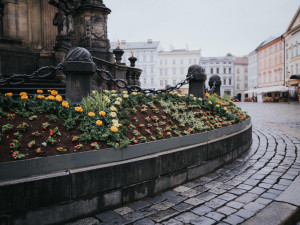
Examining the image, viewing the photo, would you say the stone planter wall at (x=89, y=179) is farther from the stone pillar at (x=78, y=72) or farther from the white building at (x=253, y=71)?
the white building at (x=253, y=71)

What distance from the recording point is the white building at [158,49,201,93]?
2623 inches

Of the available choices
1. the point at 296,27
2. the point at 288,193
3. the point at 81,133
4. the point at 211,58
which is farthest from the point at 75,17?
the point at 211,58

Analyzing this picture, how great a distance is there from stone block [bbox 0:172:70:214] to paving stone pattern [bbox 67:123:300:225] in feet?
1.76

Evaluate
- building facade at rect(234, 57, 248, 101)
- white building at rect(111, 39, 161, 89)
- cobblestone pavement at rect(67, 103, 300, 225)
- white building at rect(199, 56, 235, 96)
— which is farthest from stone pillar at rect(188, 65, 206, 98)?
building facade at rect(234, 57, 248, 101)

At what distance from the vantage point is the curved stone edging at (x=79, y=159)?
2389mm

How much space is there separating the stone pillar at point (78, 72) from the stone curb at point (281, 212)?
119 inches

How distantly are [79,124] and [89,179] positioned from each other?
0.99 m

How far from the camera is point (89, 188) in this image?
8.64ft

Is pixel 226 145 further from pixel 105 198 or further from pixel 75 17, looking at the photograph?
pixel 75 17

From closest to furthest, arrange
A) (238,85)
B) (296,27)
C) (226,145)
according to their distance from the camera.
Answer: (226,145) < (296,27) < (238,85)

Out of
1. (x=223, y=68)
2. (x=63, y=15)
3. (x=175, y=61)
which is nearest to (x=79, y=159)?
(x=63, y=15)

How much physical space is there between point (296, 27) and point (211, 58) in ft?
115

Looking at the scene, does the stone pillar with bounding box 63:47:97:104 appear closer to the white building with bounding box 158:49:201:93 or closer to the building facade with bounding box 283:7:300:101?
the building facade with bounding box 283:7:300:101

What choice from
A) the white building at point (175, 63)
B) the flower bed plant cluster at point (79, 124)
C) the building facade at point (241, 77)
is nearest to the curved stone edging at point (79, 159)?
the flower bed plant cluster at point (79, 124)
